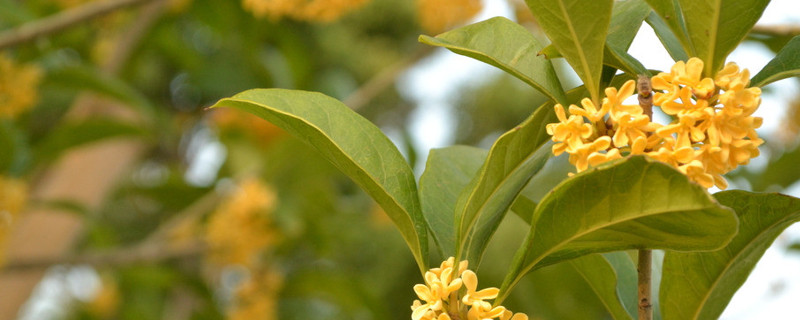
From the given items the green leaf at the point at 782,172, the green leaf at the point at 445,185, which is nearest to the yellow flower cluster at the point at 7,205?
the green leaf at the point at 445,185

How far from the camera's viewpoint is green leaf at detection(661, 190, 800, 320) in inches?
21.3

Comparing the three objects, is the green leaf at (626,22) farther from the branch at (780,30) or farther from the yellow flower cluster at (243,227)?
the yellow flower cluster at (243,227)

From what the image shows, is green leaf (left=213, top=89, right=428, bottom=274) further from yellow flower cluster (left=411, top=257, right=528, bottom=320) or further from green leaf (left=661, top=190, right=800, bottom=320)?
green leaf (left=661, top=190, right=800, bottom=320)

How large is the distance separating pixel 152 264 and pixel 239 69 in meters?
0.76

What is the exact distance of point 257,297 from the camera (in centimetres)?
201

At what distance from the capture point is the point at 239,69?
2.46 meters

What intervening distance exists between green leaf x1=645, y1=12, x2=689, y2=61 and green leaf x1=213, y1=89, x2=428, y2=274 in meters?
0.23


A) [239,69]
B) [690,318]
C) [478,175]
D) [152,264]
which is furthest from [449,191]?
[239,69]

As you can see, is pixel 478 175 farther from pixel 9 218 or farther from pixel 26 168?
pixel 26 168

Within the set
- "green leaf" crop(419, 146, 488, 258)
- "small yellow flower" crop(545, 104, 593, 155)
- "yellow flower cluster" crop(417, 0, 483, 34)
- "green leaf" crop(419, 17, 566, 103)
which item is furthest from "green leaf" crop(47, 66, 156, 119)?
"small yellow flower" crop(545, 104, 593, 155)

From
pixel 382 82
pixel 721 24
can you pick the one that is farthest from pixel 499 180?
pixel 382 82

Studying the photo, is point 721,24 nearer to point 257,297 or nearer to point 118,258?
point 118,258

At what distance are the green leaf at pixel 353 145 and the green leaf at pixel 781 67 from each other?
0.27m

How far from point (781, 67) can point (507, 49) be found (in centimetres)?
20
